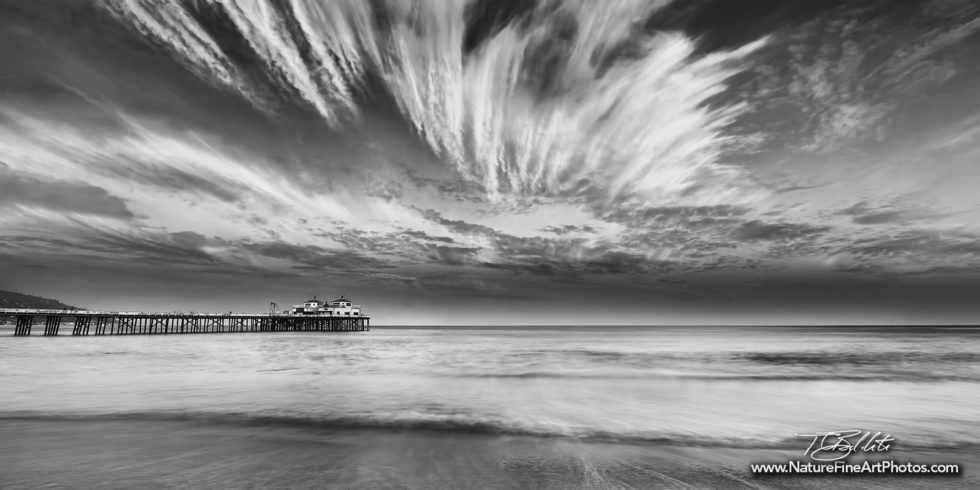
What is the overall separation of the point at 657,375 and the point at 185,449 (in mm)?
24298

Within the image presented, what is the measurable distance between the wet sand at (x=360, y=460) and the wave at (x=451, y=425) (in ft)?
1.58

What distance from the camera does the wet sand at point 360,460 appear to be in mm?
7496

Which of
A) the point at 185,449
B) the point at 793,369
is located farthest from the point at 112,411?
the point at 793,369

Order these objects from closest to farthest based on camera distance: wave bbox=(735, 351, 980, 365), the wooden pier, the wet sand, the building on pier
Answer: the wet sand → wave bbox=(735, 351, 980, 365) → the wooden pier → the building on pier

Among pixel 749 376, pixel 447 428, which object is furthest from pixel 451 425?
pixel 749 376

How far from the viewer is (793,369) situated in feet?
99.2

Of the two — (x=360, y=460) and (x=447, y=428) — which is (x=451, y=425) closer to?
(x=447, y=428)
